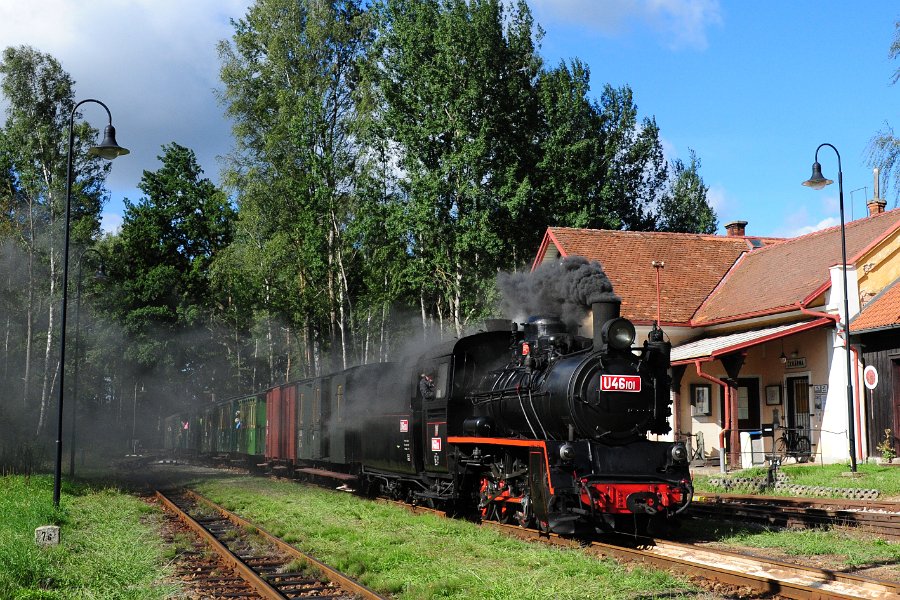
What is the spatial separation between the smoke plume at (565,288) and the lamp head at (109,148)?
7636 mm

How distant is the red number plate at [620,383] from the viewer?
9.98 m

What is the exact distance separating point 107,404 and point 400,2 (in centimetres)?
4326

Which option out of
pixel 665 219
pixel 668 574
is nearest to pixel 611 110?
pixel 665 219

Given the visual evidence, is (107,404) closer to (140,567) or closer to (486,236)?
(486,236)

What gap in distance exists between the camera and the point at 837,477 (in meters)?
17.4

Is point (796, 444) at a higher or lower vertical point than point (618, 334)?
lower

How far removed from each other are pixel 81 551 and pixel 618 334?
7.11 metres

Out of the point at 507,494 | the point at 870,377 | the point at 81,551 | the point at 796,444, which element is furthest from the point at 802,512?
the point at 796,444

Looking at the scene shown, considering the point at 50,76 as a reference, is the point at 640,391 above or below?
below

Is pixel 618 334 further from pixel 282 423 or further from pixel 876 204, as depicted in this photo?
pixel 876 204

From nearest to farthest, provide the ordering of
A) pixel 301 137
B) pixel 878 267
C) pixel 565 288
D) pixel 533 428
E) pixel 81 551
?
pixel 81 551 → pixel 533 428 → pixel 565 288 → pixel 878 267 → pixel 301 137

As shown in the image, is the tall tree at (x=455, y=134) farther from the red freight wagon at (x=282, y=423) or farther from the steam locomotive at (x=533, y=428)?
the steam locomotive at (x=533, y=428)

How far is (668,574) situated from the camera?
823 centimetres

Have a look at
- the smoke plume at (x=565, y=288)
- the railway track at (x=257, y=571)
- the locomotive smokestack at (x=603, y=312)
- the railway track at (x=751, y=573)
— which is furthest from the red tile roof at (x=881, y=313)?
the railway track at (x=257, y=571)
